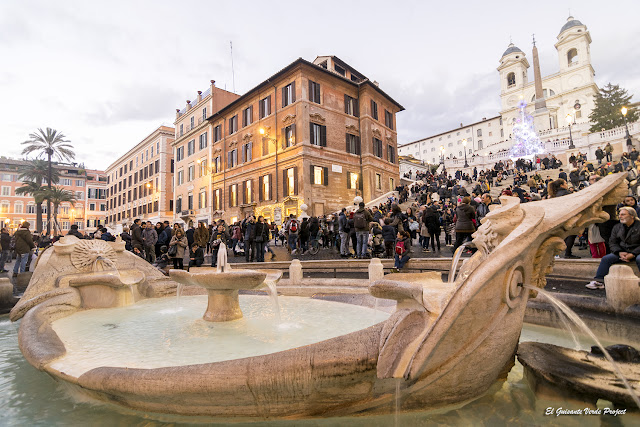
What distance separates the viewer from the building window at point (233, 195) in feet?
98.3

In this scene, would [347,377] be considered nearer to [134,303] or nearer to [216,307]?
[216,307]

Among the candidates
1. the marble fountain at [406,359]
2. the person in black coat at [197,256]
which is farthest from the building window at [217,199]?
the marble fountain at [406,359]

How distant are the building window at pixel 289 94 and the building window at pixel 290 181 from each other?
569 cm

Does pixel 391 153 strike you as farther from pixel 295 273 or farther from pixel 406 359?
pixel 406 359

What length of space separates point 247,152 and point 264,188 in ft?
15.1

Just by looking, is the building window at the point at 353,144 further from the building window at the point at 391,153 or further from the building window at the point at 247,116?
the building window at the point at 247,116

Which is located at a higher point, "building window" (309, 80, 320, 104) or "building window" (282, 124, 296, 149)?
"building window" (309, 80, 320, 104)

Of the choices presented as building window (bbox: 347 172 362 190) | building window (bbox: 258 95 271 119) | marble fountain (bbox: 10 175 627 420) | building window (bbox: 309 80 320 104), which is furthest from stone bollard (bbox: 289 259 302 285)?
building window (bbox: 258 95 271 119)

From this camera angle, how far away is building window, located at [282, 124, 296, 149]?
82.8 feet

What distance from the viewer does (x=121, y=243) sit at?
20.1ft

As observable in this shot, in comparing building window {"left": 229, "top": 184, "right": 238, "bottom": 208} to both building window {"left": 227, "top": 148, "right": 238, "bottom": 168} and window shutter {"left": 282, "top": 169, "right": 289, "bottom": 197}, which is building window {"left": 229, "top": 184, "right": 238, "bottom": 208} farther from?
window shutter {"left": 282, "top": 169, "right": 289, "bottom": 197}

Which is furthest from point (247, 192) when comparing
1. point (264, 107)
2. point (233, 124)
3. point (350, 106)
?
point (350, 106)

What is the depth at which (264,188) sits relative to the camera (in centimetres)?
2722

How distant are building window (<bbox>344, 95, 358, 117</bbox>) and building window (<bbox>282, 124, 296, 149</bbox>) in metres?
5.72
